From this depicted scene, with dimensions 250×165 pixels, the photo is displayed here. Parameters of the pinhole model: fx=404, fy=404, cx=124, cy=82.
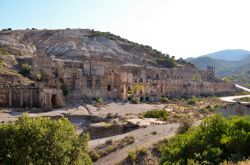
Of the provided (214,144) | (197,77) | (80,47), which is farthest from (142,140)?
(197,77)

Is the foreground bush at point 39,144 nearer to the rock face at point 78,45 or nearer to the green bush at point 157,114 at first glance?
the green bush at point 157,114

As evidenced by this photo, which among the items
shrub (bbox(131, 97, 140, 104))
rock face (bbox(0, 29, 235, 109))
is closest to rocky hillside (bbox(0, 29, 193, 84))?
rock face (bbox(0, 29, 235, 109))

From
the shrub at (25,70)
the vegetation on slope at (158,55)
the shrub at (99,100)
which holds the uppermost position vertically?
the vegetation on slope at (158,55)

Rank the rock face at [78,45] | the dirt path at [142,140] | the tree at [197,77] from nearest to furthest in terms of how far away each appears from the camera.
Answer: the dirt path at [142,140] < the rock face at [78,45] < the tree at [197,77]

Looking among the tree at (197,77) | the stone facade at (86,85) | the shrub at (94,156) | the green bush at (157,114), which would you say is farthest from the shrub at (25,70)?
the tree at (197,77)

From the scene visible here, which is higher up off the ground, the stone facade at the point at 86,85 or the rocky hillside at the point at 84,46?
the rocky hillside at the point at 84,46

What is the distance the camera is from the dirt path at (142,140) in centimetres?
3020

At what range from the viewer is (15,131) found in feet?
70.7

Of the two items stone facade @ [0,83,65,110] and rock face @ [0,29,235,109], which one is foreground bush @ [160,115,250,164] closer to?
A: stone facade @ [0,83,65,110]

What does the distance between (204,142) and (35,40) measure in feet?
303

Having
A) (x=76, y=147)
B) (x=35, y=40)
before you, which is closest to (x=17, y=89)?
(x=76, y=147)

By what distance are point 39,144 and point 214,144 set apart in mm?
9101

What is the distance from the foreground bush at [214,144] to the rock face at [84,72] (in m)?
33.4

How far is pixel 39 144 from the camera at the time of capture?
2150cm
